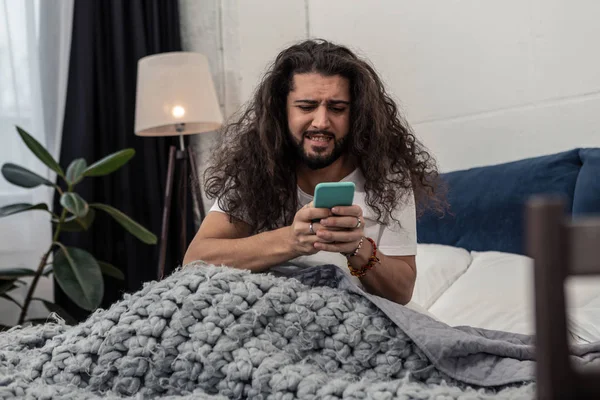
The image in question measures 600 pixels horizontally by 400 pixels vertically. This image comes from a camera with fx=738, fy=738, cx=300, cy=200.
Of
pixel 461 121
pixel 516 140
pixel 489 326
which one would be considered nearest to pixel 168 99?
pixel 461 121

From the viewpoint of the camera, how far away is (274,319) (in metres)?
1.13

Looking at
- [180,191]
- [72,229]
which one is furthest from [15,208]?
[180,191]

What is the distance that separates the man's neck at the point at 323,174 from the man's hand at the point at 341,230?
329mm

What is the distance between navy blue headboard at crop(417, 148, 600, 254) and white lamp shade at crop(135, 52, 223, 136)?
1.40m

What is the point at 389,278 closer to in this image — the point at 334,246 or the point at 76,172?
the point at 334,246

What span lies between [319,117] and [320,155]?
0.29 ft

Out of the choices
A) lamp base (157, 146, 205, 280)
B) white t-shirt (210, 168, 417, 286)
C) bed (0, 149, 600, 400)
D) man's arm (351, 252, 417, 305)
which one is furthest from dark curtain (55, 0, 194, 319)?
bed (0, 149, 600, 400)

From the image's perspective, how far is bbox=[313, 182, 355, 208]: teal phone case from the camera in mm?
1330

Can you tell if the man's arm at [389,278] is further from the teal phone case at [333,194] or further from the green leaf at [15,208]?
the green leaf at [15,208]

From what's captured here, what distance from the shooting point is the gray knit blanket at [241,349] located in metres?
1.02

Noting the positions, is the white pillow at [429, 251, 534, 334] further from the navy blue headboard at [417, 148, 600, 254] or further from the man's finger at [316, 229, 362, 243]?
the man's finger at [316, 229, 362, 243]

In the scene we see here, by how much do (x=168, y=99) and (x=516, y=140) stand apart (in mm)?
1546

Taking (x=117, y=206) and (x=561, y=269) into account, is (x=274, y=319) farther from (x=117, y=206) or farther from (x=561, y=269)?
(x=117, y=206)

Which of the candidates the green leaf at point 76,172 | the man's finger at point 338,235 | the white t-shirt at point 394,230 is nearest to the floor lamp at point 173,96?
the green leaf at point 76,172
